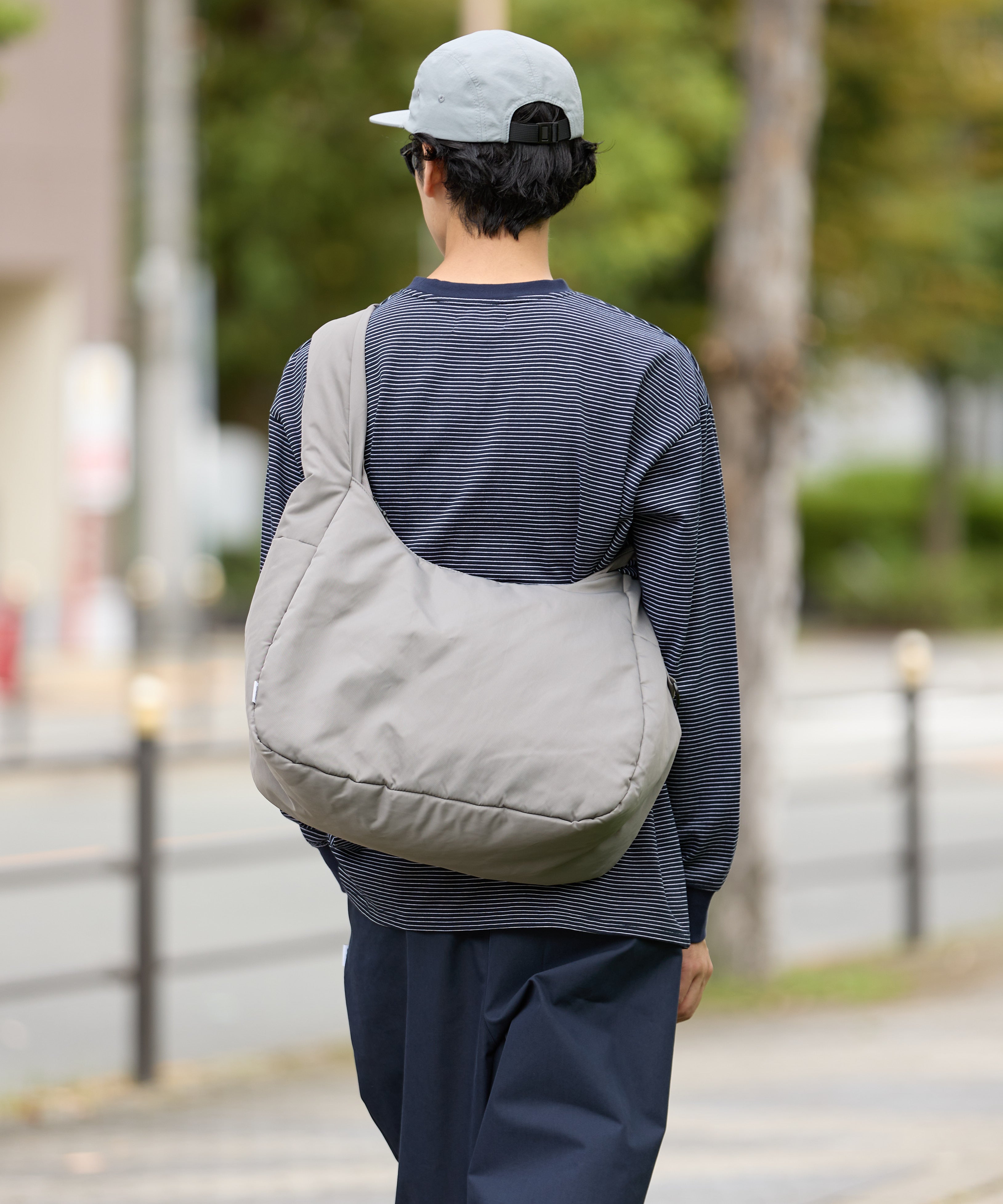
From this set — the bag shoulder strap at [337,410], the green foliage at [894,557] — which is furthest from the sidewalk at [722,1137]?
the green foliage at [894,557]

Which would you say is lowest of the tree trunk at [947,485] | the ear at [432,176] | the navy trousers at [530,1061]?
the tree trunk at [947,485]

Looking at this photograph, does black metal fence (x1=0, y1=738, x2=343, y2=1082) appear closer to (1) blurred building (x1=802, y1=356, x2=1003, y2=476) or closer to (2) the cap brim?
(2) the cap brim

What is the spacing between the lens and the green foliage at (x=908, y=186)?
934 inches

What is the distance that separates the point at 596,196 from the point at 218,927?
14.1 meters

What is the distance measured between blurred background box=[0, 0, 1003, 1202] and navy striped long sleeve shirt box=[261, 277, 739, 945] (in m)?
2.65

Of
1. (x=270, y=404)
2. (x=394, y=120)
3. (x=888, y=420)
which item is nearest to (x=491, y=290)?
(x=394, y=120)

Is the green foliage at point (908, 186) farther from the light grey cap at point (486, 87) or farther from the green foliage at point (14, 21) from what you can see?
the light grey cap at point (486, 87)

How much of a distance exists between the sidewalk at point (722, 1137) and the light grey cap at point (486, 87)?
245cm

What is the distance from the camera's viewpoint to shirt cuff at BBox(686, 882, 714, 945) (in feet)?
7.14

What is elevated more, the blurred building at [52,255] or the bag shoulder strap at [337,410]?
the bag shoulder strap at [337,410]

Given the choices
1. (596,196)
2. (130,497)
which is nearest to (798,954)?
(596,196)

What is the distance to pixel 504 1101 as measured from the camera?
207 centimetres

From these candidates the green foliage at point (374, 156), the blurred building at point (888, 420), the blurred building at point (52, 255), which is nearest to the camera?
the blurred building at point (52, 255)

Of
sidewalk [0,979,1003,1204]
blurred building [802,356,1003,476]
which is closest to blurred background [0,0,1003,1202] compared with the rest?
blurred building [802,356,1003,476]
